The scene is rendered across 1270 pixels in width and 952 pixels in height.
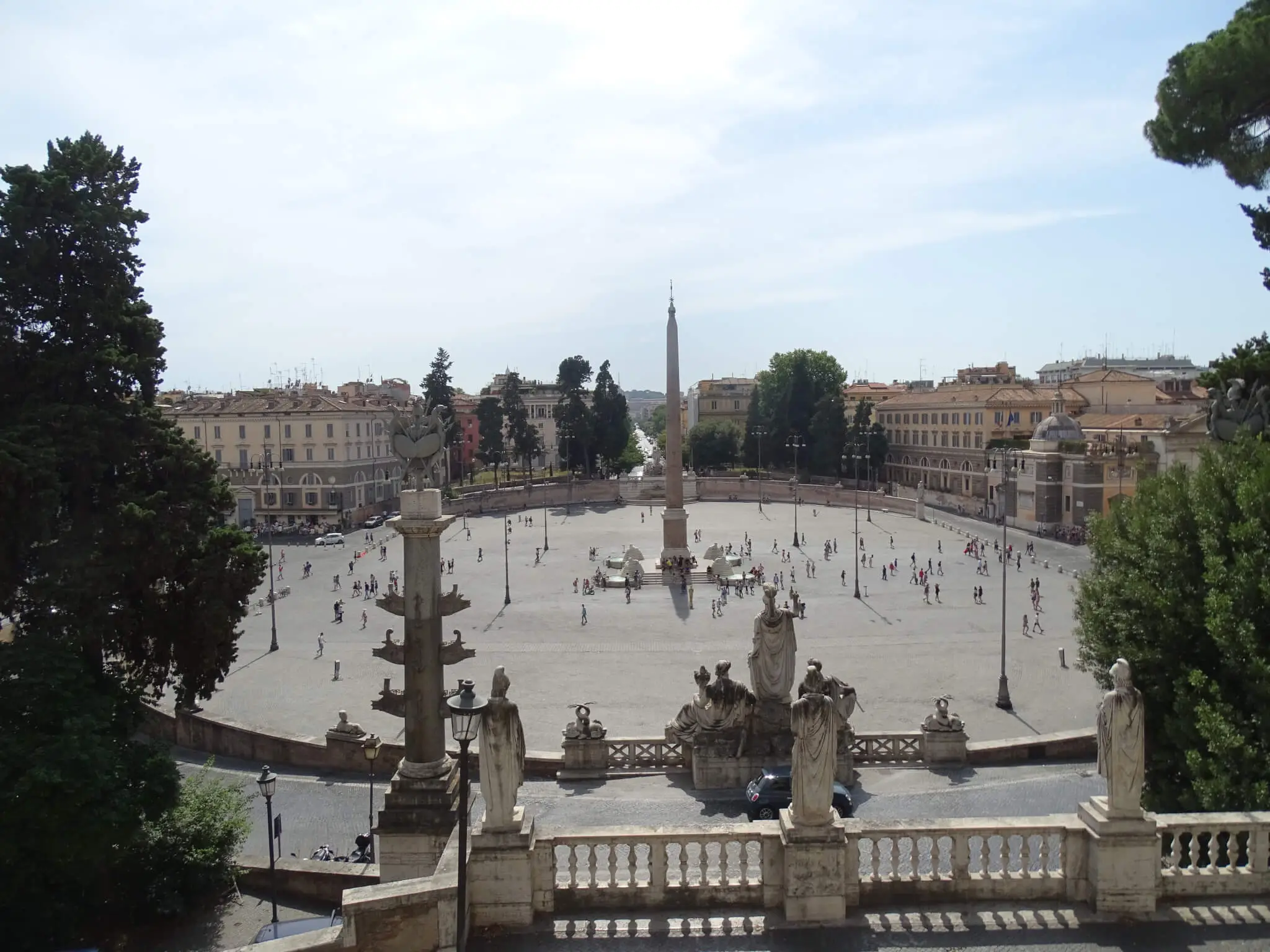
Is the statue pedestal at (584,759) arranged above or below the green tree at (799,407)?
below

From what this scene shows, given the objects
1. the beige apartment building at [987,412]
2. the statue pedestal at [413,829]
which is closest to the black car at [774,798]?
the statue pedestal at [413,829]

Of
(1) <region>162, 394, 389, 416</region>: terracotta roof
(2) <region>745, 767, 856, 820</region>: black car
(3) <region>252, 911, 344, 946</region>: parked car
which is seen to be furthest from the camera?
(1) <region>162, 394, 389, 416</region>: terracotta roof

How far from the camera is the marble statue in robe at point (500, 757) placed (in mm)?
7426

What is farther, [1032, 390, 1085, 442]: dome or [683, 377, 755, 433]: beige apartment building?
[683, 377, 755, 433]: beige apartment building

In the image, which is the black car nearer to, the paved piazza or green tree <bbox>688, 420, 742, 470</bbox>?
the paved piazza

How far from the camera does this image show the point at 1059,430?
192ft

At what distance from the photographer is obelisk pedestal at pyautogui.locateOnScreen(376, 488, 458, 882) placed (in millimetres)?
11266

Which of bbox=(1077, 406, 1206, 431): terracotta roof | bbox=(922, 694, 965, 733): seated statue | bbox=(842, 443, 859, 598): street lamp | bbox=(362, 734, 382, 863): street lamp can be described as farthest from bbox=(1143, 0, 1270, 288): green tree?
bbox=(1077, 406, 1206, 431): terracotta roof

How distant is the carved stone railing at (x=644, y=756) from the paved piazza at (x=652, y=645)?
3847mm

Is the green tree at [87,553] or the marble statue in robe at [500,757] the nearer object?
the marble statue in robe at [500,757]

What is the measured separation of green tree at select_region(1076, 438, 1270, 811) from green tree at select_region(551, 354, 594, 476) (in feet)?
234

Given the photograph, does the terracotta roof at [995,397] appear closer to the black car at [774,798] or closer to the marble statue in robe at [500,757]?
the black car at [774,798]

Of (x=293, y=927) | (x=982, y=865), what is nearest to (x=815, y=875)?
(x=982, y=865)

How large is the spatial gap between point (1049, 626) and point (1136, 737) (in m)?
27.8
